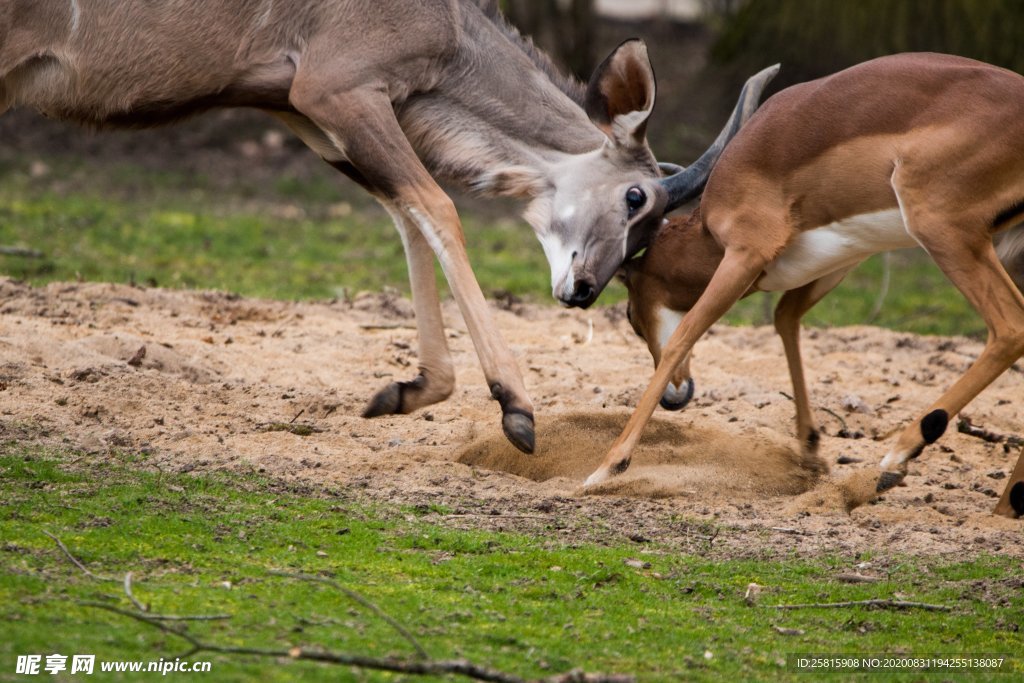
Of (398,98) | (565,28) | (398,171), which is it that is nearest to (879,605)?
(398,171)

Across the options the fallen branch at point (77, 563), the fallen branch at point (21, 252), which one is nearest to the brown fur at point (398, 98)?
the fallen branch at point (77, 563)

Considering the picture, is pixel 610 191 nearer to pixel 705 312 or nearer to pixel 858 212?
pixel 705 312

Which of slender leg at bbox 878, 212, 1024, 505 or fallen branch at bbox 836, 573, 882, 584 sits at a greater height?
slender leg at bbox 878, 212, 1024, 505

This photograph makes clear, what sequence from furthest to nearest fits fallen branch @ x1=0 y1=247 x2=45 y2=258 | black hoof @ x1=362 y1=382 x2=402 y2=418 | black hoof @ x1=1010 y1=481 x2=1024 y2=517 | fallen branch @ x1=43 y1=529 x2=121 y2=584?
1. fallen branch @ x1=0 y1=247 x2=45 y2=258
2. black hoof @ x1=362 y1=382 x2=402 y2=418
3. black hoof @ x1=1010 y1=481 x2=1024 y2=517
4. fallen branch @ x1=43 y1=529 x2=121 y2=584

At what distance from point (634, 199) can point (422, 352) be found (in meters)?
1.27

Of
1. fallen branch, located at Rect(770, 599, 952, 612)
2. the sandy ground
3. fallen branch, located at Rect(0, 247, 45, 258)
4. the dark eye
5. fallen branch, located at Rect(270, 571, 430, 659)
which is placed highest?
the dark eye

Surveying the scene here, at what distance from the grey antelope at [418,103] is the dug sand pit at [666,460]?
47 centimetres

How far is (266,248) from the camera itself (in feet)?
37.8

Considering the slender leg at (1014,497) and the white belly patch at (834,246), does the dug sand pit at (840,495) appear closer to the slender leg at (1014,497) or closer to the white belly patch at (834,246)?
the slender leg at (1014,497)

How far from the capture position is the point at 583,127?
6488 mm

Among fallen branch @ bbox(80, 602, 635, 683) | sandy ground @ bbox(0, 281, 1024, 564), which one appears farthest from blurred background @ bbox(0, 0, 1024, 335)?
fallen branch @ bbox(80, 602, 635, 683)

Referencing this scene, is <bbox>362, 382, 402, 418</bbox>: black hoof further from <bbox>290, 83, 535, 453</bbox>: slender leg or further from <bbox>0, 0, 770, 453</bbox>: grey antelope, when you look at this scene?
<bbox>290, 83, 535, 453</bbox>: slender leg

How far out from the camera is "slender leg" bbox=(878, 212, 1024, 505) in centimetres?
536

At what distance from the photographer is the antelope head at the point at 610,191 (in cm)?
624
